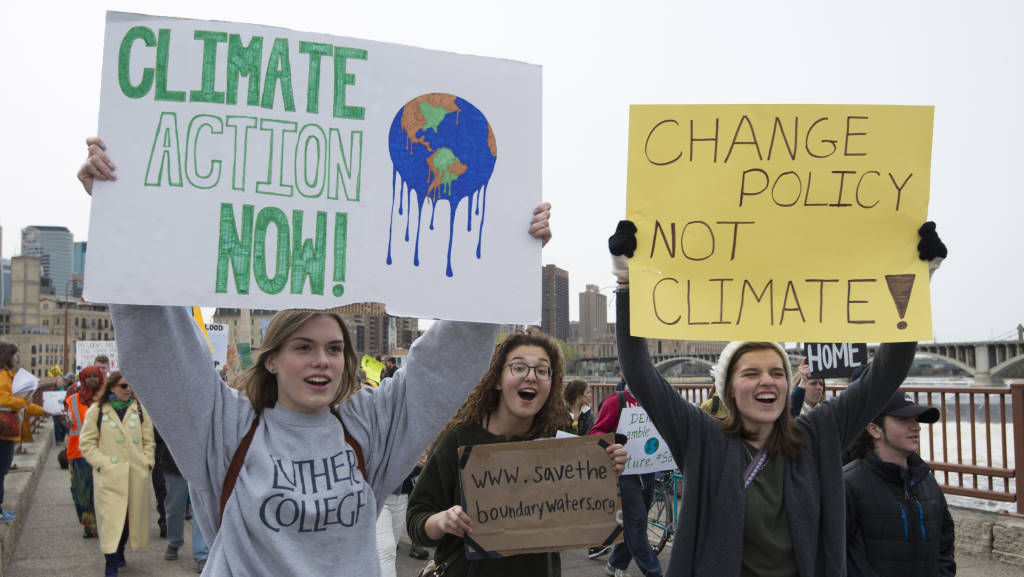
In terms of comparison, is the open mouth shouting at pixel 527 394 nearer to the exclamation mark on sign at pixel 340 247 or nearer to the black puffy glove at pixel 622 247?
the black puffy glove at pixel 622 247

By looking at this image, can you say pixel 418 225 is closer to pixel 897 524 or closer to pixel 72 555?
pixel 897 524

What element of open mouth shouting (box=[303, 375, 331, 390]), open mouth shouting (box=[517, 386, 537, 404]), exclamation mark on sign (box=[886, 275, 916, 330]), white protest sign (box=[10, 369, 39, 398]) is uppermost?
exclamation mark on sign (box=[886, 275, 916, 330])

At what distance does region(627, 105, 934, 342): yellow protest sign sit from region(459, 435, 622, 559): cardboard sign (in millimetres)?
751

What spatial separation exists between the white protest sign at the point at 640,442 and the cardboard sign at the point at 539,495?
4113 mm

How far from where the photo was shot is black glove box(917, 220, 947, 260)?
2578mm

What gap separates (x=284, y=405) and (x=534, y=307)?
81cm

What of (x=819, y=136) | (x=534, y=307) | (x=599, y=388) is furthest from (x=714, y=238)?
(x=599, y=388)

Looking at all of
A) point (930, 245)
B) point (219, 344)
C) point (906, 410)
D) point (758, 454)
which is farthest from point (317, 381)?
point (219, 344)

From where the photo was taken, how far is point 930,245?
2.58 meters

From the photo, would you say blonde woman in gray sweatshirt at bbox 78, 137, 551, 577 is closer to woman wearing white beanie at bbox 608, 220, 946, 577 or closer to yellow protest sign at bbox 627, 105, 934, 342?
yellow protest sign at bbox 627, 105, 934, 342

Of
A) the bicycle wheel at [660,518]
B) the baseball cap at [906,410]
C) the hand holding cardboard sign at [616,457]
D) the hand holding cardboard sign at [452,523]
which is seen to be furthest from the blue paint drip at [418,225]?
the bicycle wheel at [660,518]

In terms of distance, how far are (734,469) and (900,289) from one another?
32.7 inches

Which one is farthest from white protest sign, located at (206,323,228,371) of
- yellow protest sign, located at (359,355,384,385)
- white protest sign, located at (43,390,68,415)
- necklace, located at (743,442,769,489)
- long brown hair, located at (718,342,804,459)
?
necklace, located at (743,442,769,489)

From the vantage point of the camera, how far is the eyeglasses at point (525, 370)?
3205 millimetres
